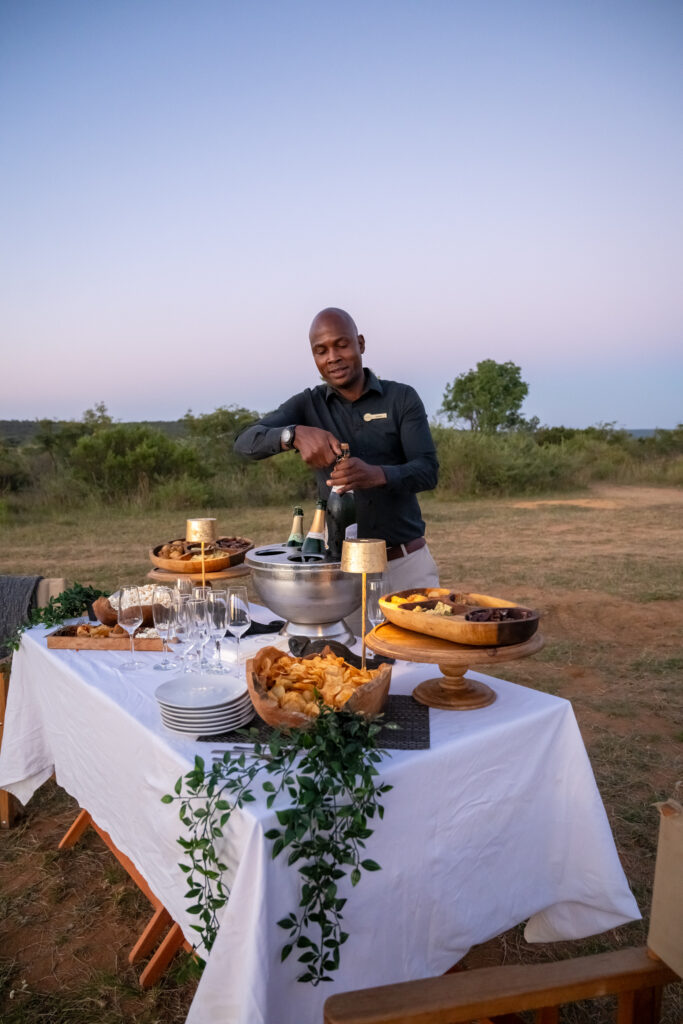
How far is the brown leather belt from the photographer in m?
2.85

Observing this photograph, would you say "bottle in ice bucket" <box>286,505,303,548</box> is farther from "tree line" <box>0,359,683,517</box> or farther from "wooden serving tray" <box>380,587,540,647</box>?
"tree line" <box>0,359,683,517</box>

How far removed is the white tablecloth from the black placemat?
26 millimetres

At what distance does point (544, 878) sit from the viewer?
5.54 ft

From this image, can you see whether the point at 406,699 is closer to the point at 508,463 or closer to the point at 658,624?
the point at 658,624

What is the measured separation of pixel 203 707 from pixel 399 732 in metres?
0.43

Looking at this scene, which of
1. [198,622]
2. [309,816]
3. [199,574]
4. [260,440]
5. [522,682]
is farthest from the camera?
[522,682]

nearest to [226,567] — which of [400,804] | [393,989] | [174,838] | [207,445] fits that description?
[174,838]

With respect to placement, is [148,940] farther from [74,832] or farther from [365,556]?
[365,556]

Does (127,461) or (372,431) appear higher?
(372,431)

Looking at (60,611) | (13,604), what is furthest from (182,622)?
(13,604)

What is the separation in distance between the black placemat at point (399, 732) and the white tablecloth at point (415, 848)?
0.08ft

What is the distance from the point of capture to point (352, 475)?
216cm

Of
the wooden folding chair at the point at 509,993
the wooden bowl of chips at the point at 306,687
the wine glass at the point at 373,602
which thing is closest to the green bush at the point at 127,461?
the wine glass at the point at 373,602

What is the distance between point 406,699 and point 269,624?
2.95 feet
